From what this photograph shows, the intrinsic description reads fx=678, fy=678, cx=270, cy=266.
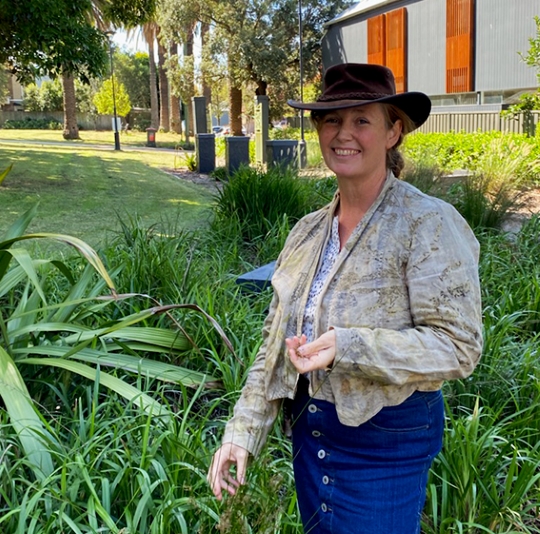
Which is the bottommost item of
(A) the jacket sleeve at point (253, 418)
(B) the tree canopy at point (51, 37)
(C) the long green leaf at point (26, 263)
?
(A) the jacket sleeve at point (253, 418)

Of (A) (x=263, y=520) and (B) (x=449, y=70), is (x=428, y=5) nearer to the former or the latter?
(B) (x=449, y=70)

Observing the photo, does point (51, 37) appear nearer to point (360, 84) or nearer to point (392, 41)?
point (360, 84)

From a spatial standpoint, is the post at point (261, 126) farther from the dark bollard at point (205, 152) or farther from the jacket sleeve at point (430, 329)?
the jacket sleeve at point (430, 329)

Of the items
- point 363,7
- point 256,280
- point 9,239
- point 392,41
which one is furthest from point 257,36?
point 9,239

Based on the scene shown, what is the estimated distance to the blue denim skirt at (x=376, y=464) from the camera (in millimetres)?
1674

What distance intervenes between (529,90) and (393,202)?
18917 mm

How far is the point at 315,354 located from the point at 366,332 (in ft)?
0.42

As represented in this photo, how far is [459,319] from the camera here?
155cm

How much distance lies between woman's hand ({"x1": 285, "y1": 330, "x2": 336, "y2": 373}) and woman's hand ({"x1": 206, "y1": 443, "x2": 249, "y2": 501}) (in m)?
0.47

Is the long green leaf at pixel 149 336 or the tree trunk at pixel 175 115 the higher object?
the tree trunk at pixel 175 115

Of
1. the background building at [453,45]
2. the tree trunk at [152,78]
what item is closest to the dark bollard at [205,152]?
the background building at [453,45]

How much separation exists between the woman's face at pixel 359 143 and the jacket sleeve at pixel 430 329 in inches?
9.9

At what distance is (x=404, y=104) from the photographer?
1776 mm

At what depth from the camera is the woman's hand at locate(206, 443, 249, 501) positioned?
1844mm
